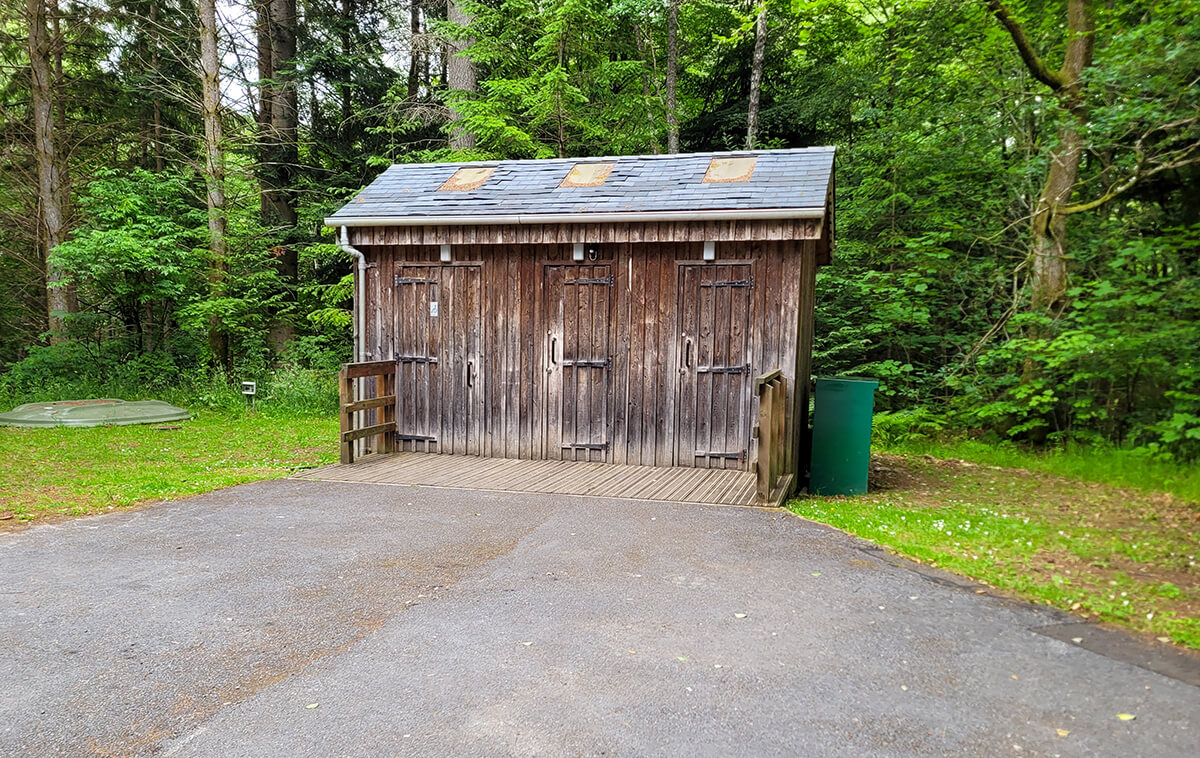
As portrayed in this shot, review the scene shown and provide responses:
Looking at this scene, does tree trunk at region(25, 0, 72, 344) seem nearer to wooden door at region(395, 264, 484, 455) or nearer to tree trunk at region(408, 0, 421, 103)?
tree trunk at region(408, 0, 421, 103)

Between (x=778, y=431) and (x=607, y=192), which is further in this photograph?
(x=607, y=192)

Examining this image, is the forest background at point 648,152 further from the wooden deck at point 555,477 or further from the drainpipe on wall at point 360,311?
the drainpipe on wall at point 360,311

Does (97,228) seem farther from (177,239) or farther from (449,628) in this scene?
(449,628)

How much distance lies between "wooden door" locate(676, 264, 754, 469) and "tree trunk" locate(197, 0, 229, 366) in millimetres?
10033

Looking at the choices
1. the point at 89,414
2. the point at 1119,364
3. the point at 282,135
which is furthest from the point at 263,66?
the point at 1119,364

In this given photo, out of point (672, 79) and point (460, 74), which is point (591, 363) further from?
point (460, 74)

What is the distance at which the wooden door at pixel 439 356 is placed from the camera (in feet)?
27.7

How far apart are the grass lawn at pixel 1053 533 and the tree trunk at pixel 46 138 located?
14.7 m

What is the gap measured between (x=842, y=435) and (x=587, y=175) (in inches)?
161

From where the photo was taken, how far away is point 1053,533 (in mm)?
5582

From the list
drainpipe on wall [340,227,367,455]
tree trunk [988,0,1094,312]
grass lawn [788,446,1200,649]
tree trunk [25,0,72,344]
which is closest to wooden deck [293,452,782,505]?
grass lawn [788,446,1200,649]

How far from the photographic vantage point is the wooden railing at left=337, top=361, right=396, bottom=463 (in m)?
7.82

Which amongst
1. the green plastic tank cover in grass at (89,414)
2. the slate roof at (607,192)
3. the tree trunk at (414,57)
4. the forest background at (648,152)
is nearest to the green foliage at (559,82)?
the forest background at (648,152)

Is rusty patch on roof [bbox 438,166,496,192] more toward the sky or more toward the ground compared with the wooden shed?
more toward the sky
